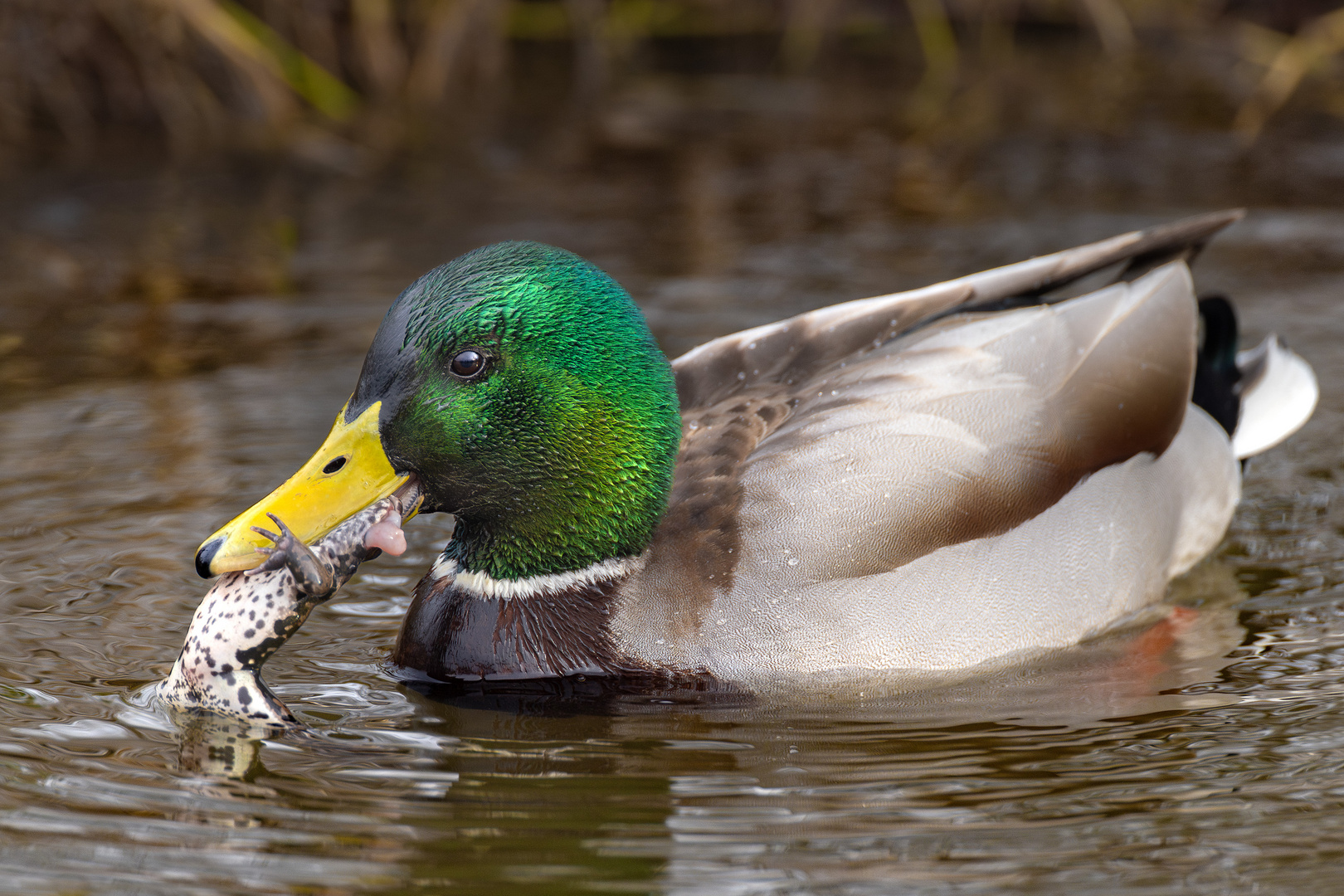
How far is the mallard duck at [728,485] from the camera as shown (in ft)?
13.5

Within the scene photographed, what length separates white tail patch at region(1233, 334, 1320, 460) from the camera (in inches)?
223

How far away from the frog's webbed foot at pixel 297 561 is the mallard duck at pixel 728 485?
4 cm

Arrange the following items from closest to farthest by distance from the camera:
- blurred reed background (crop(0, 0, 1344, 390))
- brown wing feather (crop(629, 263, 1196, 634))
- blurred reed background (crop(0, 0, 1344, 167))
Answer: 1. brown wing feather (crop(629, 263, 1196, 634))
2. blurred reed background (crop(0, 0, 1344, 390))
3. blurred reed background (crop(0, 0, 1344, 167))

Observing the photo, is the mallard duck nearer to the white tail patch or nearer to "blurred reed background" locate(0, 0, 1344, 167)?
the white tail patch

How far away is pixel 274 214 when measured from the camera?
9.60 m

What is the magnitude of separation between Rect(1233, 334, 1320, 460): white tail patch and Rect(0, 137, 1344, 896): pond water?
0.77ft

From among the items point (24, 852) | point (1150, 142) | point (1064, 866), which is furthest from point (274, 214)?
point (1064, 866)

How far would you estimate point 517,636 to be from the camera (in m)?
4.41

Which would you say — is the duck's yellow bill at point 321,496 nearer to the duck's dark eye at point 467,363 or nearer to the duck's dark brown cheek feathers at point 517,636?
the duck's dark eye at point 467,363

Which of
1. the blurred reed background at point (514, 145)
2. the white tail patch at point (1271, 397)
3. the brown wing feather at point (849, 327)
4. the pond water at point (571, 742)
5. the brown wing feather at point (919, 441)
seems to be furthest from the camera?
the blurred reed background at point (514, 145)

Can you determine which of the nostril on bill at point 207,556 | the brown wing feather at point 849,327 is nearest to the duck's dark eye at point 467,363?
the nostril on bill at point 207,556

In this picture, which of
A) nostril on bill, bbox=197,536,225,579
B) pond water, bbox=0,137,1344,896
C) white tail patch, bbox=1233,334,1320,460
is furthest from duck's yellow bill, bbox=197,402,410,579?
white tail patch, bbox=1233,334,1320,460

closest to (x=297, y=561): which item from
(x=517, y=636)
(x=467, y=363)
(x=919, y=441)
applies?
(x=467, y=363)

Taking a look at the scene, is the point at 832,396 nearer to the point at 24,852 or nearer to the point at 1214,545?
the point at 1214,545
